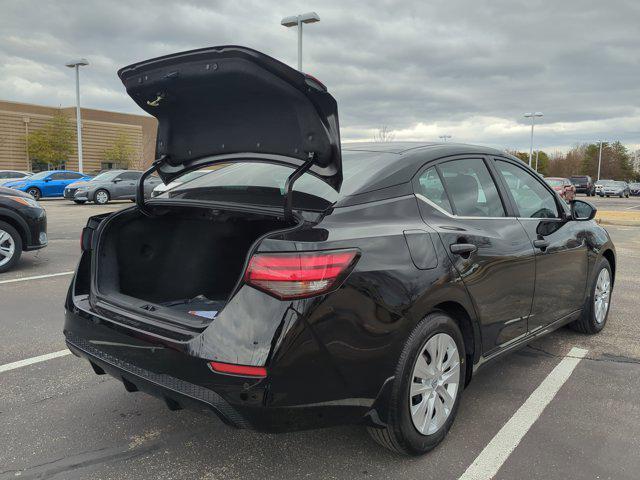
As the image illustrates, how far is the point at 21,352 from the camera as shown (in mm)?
4168

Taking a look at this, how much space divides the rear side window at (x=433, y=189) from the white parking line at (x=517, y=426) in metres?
1.27

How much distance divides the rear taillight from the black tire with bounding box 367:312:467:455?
0.56 metres

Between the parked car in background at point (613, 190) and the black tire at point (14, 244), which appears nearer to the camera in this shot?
the black tire at point (14, 244)

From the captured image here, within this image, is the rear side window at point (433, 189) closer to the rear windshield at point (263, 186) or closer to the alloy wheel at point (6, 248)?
the rear windshield at point (263, 186)

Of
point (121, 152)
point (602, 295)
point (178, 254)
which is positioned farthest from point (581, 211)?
point (121, 152)

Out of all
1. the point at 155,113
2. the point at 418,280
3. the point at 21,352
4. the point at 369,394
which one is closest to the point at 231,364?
the point at 369,394

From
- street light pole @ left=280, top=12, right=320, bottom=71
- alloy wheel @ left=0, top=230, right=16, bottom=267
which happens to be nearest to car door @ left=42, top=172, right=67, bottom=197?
street light pole @ left=280, top=12, right=320, bottom=71

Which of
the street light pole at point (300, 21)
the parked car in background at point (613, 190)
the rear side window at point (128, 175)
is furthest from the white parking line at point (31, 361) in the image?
the parked car in background at point (613, 190)

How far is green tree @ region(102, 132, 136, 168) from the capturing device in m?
52.6

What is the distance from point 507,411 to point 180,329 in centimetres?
204

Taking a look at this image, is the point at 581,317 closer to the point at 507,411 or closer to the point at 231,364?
the point at 507,411

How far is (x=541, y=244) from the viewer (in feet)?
11.9

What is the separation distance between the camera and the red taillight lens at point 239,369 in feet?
7.18

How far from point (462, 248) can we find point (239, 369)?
1357 mm
